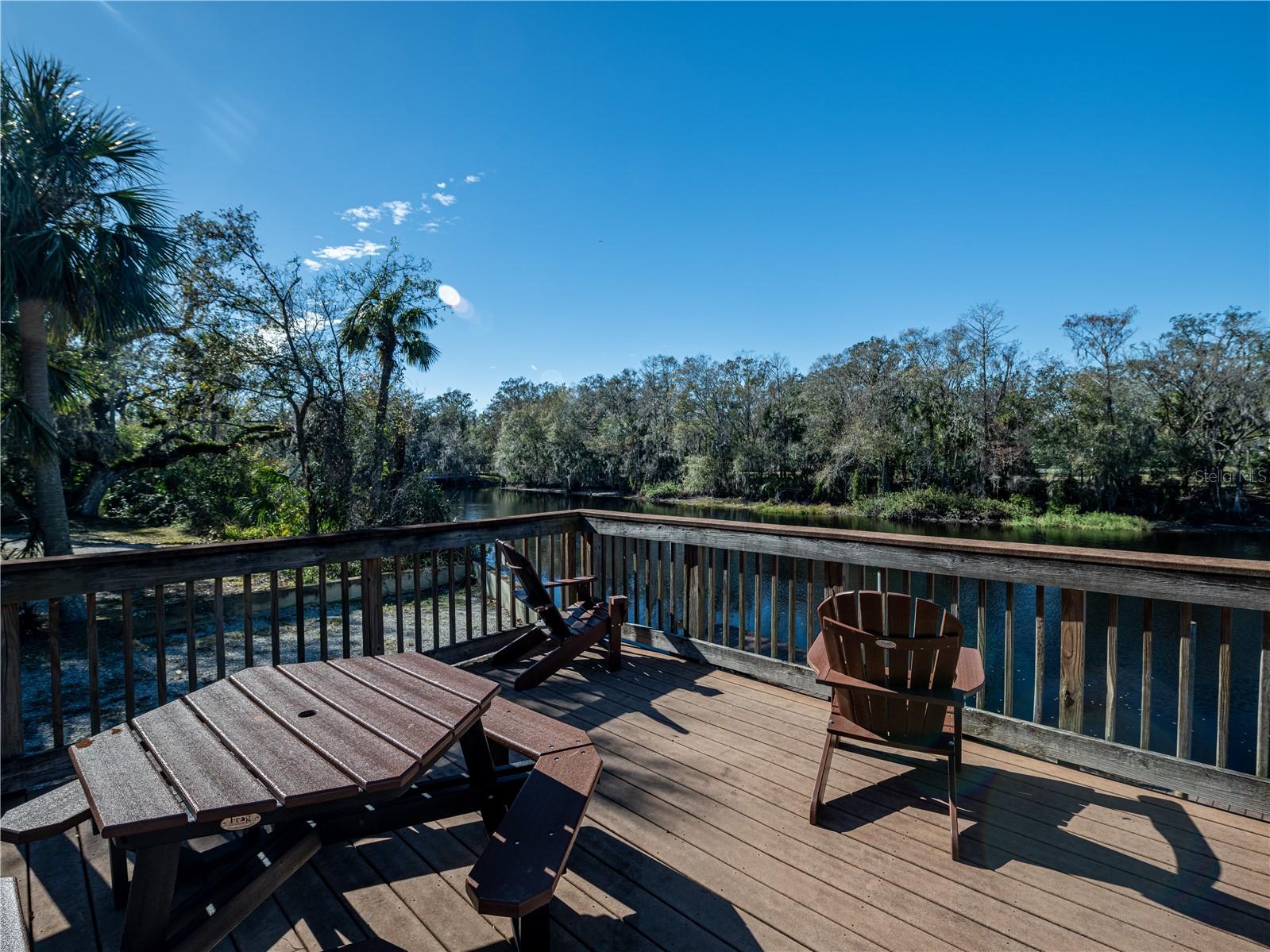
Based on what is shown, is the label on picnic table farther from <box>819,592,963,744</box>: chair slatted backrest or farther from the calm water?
the calm water

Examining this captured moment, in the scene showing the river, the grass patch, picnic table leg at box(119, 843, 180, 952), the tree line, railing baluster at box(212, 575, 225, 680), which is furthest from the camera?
the grass patch

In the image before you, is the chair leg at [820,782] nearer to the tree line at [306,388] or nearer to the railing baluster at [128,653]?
the railing baluster at [128,653]

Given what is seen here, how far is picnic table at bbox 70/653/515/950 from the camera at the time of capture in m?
1.08

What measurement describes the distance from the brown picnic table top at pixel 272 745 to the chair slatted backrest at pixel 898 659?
1322mm

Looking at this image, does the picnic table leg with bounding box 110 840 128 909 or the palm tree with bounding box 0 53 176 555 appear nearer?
the picnic table leg with bounding box 110 840 128 909

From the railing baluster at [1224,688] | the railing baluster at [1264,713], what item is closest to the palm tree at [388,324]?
the railing baluster at [1224,688]

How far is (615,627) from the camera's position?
3.60 metres

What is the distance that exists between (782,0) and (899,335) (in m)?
27.0

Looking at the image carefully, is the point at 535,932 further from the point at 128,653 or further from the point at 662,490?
the point at 662,490

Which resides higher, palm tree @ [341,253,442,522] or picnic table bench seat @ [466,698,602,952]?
palm tree @ [341,253,442,522]

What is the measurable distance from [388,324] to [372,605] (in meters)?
9.87

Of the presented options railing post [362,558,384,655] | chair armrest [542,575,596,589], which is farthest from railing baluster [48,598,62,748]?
chair armrest [542,575,596,589]

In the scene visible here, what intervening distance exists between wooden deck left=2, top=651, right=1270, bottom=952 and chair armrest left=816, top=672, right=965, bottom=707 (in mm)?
477

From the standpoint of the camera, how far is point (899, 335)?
98.5 ft
